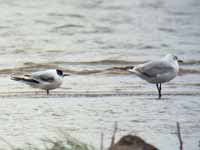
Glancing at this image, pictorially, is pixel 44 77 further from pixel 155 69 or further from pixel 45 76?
pixel 155 69

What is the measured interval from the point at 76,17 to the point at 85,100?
9874 millimetres

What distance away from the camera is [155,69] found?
12.6m

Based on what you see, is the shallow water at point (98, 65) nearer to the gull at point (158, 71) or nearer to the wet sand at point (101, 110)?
the wet sand at point (101, 110)

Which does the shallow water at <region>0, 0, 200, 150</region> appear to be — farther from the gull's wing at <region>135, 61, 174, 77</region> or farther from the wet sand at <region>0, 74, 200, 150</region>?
the gull's wing at <region>135, 61, 174, 77</region>

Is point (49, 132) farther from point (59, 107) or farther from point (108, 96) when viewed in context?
point (108, 96)

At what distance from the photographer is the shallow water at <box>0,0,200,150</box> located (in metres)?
9.63

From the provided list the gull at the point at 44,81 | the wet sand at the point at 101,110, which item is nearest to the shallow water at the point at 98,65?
the wet sand at the point at 101,110

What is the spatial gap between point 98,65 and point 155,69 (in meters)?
2.59

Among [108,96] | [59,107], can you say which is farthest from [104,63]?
[59,107]

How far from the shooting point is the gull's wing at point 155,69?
1252 centimetres

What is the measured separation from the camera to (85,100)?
455 inches

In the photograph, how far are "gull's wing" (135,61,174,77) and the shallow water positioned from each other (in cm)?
27

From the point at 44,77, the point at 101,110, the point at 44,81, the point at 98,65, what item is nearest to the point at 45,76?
the point at 44,77

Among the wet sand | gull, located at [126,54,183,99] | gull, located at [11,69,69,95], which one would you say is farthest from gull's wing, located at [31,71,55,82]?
gull, located at [126,54,183,99]
